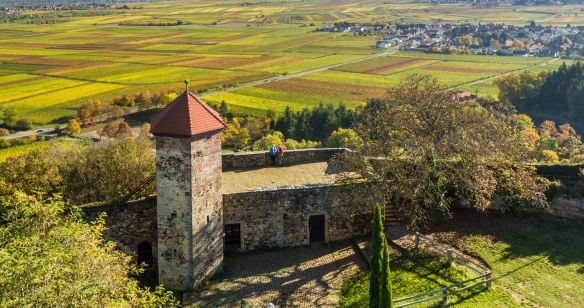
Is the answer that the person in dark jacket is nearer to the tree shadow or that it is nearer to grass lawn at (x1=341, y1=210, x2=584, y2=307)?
the tree shadow

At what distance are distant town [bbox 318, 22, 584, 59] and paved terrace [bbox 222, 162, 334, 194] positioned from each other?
121288 millimetres

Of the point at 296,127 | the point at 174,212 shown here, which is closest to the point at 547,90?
the point at 296,127

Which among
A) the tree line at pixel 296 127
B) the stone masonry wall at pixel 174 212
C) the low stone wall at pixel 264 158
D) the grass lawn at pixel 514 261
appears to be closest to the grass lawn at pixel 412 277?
the grass lawn at pixel 514 261

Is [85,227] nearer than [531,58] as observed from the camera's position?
Yes

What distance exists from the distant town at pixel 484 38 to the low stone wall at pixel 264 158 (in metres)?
119

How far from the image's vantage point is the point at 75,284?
1384cm

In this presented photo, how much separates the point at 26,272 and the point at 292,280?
11.5m

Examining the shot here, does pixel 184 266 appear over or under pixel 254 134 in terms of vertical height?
over

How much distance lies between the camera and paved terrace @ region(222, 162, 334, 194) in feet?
87.5

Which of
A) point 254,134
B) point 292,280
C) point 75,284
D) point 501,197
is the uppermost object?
point 75,284

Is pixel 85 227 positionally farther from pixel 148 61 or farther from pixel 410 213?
pixel 148 61

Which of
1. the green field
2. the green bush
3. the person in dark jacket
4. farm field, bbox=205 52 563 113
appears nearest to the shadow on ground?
the person in dark jacket

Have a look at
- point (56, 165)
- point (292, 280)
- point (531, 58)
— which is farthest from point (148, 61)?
point (292, 280)

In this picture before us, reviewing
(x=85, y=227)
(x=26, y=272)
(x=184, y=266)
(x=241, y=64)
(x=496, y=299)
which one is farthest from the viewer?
(x=241, y=64)
